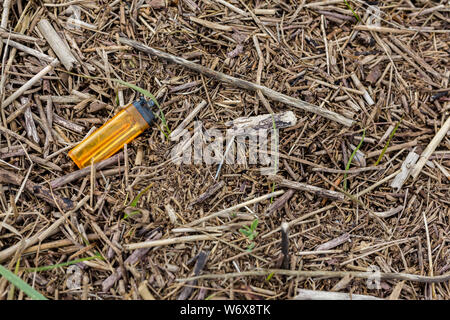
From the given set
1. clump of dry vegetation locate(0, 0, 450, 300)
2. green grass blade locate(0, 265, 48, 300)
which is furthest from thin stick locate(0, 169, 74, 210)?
green grass blade locate(0, 265, 48, 300)

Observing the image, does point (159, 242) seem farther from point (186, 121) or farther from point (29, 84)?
point (29, 84)

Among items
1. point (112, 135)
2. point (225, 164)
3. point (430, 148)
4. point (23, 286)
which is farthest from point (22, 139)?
point (430, 148)

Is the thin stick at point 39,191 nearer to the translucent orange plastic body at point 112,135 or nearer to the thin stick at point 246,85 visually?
the translucent orange plastic body at point 112,135

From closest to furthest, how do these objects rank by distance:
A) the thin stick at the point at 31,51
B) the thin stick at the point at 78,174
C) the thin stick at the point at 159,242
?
1. the thin stick at the point at 159,242
2. the thin stick at the point at 78,174
3. the thin stick at the point at 31,51

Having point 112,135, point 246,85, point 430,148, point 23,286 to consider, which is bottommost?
point 23,286

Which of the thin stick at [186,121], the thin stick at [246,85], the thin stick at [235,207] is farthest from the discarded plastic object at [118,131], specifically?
the thin stick at [235,207]

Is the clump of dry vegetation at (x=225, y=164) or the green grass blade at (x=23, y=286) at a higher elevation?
the clump of dry vegetation at (x=225, y=164)
